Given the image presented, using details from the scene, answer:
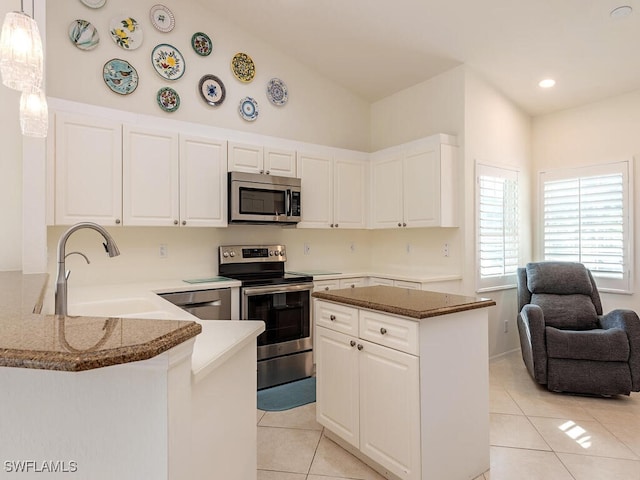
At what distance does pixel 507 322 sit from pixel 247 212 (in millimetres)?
2961

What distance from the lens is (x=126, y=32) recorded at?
3.30 m

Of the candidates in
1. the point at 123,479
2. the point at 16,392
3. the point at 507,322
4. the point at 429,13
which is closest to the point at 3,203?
the point at 16,392

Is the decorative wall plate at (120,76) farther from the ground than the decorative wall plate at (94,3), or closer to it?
closer to it

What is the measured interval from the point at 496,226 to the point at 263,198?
238cm

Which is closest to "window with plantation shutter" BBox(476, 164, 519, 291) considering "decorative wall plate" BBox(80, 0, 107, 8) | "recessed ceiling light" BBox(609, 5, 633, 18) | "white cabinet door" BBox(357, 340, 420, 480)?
"recessed ceiling light" BBox(609, 5, 633, 18)

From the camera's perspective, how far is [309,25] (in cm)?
365

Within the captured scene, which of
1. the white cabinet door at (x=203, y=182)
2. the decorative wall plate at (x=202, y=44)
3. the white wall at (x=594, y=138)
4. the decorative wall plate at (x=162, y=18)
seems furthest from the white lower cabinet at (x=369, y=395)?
the white wall at (x=594, y=138)

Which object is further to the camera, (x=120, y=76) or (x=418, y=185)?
(x=418, y=185)

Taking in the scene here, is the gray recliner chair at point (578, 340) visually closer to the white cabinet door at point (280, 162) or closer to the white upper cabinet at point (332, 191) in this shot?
the white upper cabinet at point (332, 191)

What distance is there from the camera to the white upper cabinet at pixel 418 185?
372cm

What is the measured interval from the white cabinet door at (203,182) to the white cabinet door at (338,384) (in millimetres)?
1554

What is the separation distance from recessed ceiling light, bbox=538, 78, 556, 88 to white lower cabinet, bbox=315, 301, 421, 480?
3.18m

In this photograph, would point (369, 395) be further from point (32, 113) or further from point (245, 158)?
point (245, 158)

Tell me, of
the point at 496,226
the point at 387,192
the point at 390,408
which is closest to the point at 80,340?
the point at 390,408
